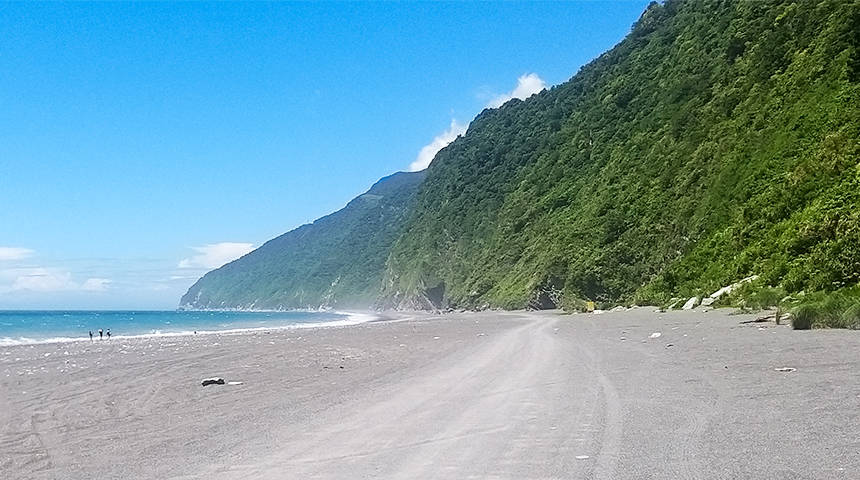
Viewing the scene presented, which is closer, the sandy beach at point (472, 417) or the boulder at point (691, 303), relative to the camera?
the sandy beach at point (472, 417)

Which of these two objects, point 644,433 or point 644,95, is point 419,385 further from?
point 644,95

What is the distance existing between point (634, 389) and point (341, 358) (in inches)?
407

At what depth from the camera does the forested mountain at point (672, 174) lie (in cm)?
3142

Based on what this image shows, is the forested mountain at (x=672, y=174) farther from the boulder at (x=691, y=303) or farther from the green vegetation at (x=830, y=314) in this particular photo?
the green vegetation at (x=830, y=314)

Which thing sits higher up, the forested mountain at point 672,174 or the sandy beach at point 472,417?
the forested mountain at point 672,174

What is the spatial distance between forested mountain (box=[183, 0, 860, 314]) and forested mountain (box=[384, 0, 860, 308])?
5.5 inches

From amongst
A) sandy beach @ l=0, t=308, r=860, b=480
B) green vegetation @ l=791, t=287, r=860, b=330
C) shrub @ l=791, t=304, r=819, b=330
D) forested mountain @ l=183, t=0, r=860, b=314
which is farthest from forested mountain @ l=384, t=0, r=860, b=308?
sandy beach @ l=0, t=308, r=860, b=480

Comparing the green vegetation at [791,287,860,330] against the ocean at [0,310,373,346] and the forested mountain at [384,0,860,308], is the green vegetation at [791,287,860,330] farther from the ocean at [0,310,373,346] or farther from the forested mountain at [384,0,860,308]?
the ocean at [0,310,373,346]

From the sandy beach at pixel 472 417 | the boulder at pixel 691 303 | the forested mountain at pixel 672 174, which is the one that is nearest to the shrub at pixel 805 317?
the sandy beach at pixel 472 417

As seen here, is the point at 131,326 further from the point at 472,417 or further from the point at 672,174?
the point at 472,417

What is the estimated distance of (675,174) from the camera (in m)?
53.4

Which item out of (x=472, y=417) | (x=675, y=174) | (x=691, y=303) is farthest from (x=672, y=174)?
(x=472, y=417)

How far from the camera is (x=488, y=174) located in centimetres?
11144

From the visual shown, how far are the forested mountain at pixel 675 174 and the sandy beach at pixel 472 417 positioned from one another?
13.2 meters
